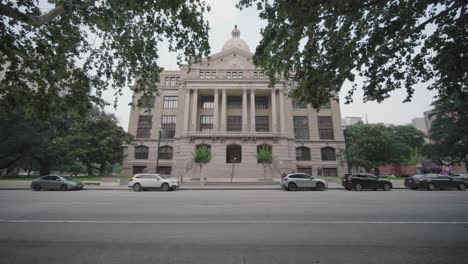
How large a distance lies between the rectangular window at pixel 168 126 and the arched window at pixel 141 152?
4794mm

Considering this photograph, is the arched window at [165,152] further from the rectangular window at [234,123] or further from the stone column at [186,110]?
the rectangular window at [234,123]

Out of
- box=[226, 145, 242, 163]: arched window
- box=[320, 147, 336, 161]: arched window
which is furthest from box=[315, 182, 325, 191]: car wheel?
box=[320, 147, 336, 161]: arched window

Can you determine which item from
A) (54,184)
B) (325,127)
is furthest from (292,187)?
(325,127)

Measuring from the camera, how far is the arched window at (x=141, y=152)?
42.5m

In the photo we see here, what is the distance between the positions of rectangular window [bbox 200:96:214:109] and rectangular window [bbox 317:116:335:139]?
82.3 ft

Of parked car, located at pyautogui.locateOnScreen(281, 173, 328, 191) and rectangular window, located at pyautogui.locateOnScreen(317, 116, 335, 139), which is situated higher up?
rectangular window, located at pyautogui.locateOnScreen(317, 116, 335, 139)

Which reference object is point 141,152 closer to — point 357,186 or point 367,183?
point 357,186

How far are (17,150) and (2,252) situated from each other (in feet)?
115

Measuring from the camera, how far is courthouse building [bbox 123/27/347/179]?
122 feet

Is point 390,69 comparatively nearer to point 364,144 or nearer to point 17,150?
point 364,144

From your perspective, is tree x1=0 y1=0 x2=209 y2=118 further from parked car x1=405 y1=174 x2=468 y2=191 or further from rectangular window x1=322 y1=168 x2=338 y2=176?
rectangular window x1=322 y1=168 x2=338 y2=176

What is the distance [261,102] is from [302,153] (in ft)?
49.3

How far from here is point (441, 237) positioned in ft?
15.4

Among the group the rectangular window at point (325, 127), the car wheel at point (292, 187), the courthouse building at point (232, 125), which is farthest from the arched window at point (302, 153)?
the car wheel at point (292, 187)
